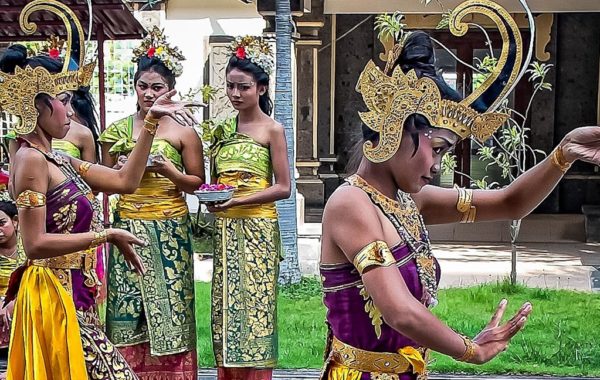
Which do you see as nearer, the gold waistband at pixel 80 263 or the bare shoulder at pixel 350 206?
the bare shoulder at pixel 350 206

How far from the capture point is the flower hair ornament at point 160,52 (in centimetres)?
→ 410

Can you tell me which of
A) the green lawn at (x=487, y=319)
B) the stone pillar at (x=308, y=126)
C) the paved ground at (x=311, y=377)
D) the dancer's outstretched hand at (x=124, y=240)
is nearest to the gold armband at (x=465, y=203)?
the dancer's outstretched hand at (x=124, y=240)

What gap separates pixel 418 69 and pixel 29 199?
1.38m

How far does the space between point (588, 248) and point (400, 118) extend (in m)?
8.11

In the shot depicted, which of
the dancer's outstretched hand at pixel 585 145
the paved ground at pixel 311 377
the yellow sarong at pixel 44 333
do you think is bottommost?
the paved ground at pixel 311 377

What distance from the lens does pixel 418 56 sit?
226cm

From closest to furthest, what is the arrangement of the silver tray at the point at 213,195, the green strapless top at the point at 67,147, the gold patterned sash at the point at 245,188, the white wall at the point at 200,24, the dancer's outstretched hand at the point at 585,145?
the dancer's outstretched hand at the point at 585,145, the silver tray at the point at 213,195, the gold patterned sash at the point at 245,188, the green strapless top at the point at 67,147, the white wall at the point at 200,24

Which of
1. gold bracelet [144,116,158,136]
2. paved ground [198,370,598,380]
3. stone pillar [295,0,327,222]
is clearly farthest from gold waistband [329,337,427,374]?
stone pillar [295,0,327,222]

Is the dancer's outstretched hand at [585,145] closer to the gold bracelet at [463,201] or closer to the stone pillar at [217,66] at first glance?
the gold bracelet at [463,201]

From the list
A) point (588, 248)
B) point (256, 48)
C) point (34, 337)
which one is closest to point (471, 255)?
point (588, 248)

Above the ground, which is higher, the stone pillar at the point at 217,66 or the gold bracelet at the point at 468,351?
the stone pillar at the point at 217,66

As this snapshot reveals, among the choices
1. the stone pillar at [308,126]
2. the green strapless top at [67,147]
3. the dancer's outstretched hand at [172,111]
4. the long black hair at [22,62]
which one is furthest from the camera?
the stone pillar at [308,126]

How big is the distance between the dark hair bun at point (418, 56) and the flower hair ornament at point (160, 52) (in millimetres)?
2005

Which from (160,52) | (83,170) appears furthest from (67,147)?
(83,170)
